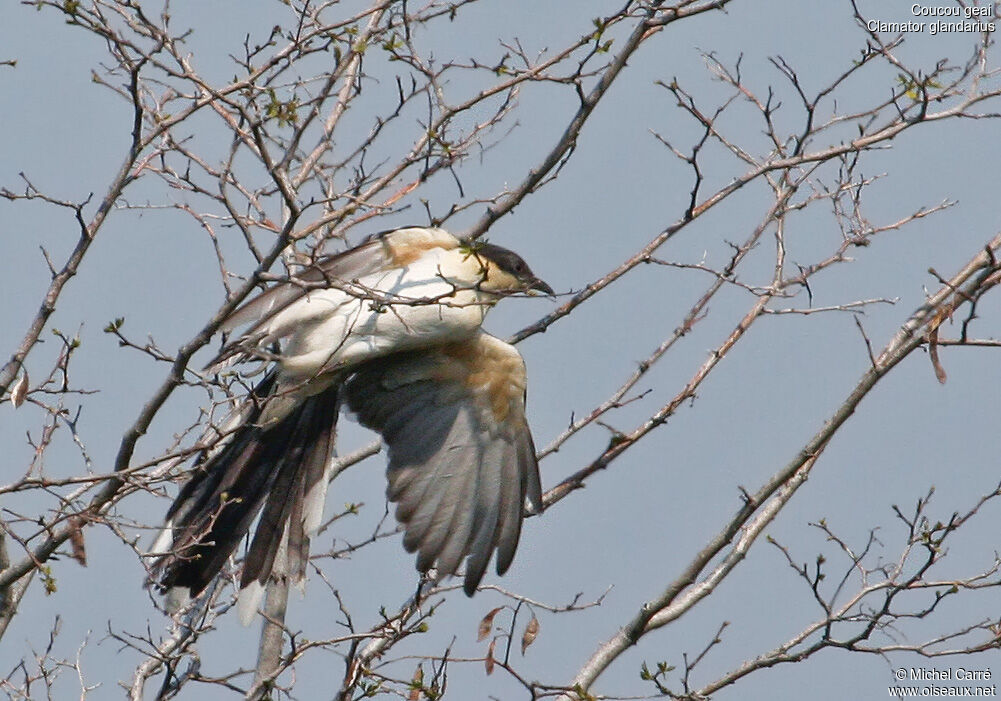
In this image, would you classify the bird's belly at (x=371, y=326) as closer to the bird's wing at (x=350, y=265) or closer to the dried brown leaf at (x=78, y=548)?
the bird's wing at (x=350, y=265)

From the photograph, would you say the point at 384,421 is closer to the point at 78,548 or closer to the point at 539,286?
the point at 539,286

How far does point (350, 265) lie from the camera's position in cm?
507

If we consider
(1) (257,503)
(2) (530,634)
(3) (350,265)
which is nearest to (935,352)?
(2) (530,634)

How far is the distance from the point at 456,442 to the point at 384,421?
0.34 meters

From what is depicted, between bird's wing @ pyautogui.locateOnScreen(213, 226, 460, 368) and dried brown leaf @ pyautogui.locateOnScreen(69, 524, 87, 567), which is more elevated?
bird's wing @ pyautogui.locateOnScreen(213, 226, 460, 368)

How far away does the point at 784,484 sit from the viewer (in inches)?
173

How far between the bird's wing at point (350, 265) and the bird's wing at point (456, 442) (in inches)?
22.4

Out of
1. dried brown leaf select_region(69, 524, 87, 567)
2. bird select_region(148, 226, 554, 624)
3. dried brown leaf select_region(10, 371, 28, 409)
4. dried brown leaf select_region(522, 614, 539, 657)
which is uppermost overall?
bird select_region(148, 226, 554, 624)

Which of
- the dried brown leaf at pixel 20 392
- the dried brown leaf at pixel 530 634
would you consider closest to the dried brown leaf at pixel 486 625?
the dried brown leaf at pixel 530 634

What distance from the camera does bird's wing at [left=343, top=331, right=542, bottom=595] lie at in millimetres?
5457

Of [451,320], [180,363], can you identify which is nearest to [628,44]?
[451,320]

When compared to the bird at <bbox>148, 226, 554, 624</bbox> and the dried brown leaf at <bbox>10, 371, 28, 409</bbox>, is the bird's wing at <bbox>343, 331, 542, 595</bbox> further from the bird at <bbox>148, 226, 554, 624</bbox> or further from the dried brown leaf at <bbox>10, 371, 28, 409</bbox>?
the dried brown leaf at <bbox>10, 371, 28, 409</bbox>

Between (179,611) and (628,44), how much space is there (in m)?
2.83

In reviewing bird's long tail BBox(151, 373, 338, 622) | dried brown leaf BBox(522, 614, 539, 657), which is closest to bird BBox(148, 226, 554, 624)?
bird's long tail BBox(151, 373, 338, 622)
